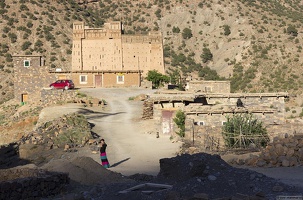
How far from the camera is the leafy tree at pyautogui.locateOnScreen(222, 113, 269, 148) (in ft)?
74.2

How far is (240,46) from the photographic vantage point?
79.4m

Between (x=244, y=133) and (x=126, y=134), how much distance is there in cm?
705

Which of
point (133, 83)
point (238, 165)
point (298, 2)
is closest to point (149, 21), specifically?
point (298, 2)

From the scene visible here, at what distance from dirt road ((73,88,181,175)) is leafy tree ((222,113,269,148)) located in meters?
2.35

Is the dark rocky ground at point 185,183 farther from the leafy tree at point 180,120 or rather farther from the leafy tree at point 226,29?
the leafy tree at point 226,29

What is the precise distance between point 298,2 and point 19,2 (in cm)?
5048

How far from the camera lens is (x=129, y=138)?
26.5m

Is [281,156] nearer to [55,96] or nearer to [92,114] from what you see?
[92,114]

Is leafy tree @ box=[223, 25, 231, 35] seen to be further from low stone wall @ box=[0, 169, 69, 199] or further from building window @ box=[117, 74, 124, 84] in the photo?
low stone wall @ box=[0, 169, 69, 199]

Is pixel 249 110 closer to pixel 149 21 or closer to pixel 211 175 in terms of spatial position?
pixel 211 175

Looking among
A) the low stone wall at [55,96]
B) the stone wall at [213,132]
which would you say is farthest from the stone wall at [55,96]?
the stone wall at [213,132]

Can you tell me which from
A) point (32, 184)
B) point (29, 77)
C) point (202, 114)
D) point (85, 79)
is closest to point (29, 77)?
Answer: point (29, 77)

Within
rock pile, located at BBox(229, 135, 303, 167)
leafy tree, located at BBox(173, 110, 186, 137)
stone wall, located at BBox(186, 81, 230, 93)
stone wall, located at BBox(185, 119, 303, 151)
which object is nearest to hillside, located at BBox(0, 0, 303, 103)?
stone wall, located at BBox(186, 81, 230, 93)

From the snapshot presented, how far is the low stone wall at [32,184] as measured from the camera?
13023 mm
